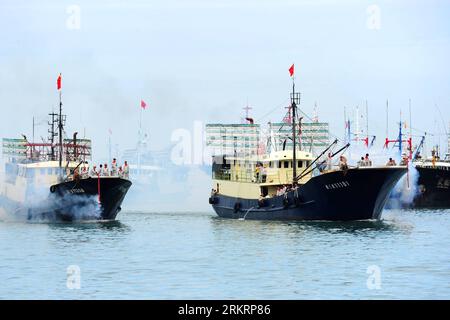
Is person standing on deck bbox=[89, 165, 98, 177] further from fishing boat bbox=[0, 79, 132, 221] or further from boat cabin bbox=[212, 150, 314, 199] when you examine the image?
boat cabin bbox=[212, 150, 314, 199]

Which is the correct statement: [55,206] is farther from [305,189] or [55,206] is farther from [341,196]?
[341,196]

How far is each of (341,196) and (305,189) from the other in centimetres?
286

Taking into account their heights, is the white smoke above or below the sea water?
above

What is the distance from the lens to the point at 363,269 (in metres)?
42.1

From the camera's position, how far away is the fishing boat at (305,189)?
221 ft

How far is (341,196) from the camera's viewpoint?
223 feet

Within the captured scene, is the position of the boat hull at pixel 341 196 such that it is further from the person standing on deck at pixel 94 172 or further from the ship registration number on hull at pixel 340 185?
the person standing on deck at pixel 94 172

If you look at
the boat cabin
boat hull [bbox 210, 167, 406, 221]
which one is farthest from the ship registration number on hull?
the boat cabin

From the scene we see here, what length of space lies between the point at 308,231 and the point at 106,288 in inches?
1039

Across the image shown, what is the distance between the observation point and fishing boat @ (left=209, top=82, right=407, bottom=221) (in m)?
67.5

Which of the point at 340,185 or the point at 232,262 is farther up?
the point at 340,185

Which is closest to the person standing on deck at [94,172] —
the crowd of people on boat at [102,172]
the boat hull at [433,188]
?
the crowd of people on boat at [102,172]

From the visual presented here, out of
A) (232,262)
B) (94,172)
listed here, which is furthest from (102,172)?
(232,262)
